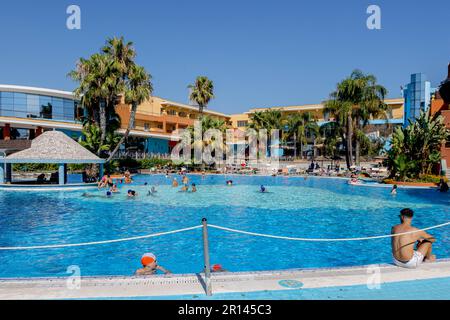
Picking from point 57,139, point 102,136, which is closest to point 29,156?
point 57,139

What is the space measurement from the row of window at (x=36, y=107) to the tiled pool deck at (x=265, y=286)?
3439 centimetres

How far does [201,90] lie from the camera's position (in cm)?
4556

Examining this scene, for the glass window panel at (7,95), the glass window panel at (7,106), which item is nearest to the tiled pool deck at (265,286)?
the glass window panel at (7,106)

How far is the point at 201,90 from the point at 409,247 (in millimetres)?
41638

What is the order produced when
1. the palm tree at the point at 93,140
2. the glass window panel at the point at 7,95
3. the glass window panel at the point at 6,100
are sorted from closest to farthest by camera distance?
the palm tree at the point at 93,140 → the glass window panel at the point at 6,100 → the glass window panel at the point at 7,95

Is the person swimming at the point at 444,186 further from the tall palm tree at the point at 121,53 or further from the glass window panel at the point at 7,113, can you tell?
the glass window panel at the point at 7,113

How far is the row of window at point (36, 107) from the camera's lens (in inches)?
1508

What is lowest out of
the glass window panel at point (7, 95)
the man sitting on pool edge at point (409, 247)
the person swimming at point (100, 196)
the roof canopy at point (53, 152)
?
the person swimming at point (100, 196)

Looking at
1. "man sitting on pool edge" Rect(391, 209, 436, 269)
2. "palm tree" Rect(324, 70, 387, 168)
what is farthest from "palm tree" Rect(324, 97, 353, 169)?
"man sitting on pool edge" Rect(391, 209, 436, 269)

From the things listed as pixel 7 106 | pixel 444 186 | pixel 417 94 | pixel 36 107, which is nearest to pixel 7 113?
pixel 7 106

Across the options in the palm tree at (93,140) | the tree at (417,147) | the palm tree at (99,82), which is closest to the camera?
the tree at (417,147)
